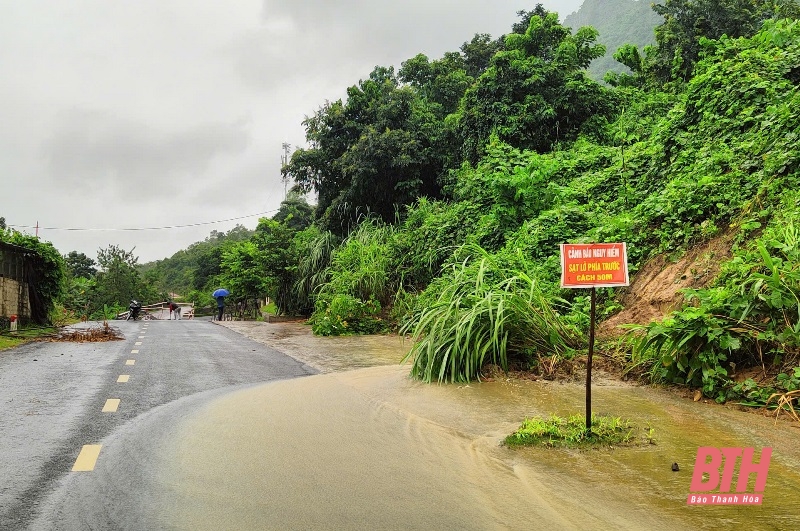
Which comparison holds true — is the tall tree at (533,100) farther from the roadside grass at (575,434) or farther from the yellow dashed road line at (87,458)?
the yellow dashed road line at (87,458)

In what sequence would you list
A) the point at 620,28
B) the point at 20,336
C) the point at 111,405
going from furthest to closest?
the point at 620,28, the point at 20,336, the point at 111,405

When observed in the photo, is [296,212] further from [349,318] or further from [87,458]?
[87,458]

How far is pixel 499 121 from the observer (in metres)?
17.6

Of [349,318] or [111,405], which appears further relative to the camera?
[349,318]

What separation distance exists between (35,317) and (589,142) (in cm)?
1954

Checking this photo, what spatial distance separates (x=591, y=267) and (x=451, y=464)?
73.6 inches

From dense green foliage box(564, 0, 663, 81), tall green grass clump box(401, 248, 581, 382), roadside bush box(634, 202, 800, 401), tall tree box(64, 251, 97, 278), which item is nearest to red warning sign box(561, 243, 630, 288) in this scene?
roadside bush box(634, 202, 800, 401)

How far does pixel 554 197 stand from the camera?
13.2 m

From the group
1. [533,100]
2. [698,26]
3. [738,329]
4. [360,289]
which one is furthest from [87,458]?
[698,26]

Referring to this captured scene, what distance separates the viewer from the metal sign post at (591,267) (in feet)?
15.0

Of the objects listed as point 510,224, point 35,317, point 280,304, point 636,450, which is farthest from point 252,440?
point 280,304

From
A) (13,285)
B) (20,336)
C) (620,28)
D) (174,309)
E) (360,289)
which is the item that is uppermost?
(620,28)

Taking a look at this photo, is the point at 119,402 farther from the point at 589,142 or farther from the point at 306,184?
the point at 306,184
